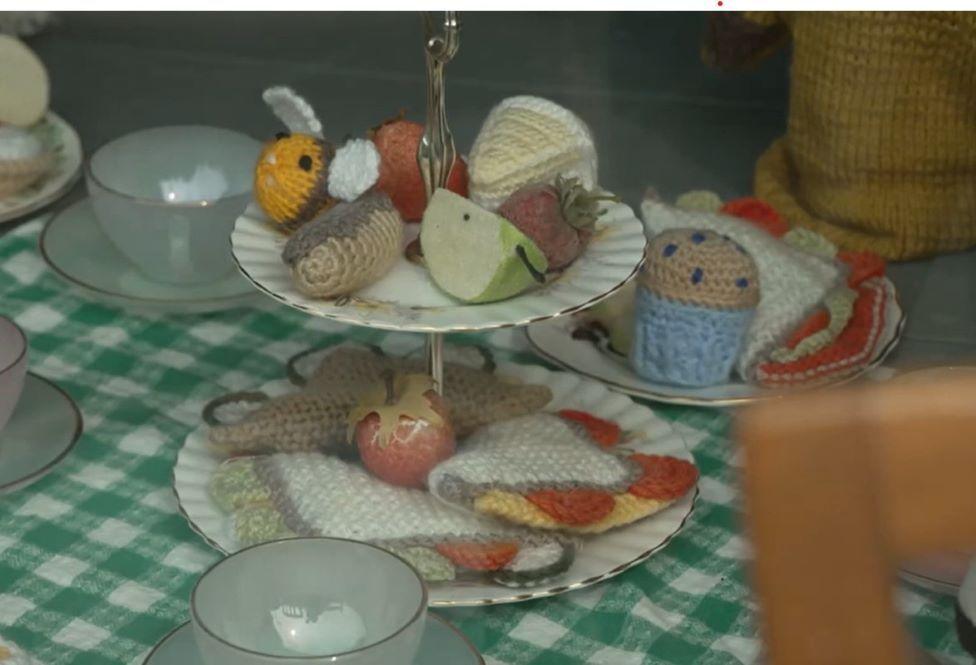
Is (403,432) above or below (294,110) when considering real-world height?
below

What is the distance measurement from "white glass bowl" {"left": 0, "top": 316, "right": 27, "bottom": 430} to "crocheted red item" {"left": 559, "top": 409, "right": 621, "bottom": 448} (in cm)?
26

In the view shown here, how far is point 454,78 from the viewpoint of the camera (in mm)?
1386

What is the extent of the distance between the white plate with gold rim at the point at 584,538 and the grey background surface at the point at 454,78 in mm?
328

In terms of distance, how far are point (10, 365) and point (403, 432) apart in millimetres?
191

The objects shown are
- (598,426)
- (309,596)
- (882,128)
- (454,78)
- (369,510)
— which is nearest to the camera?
(309,596)

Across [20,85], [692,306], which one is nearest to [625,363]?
[692,306]

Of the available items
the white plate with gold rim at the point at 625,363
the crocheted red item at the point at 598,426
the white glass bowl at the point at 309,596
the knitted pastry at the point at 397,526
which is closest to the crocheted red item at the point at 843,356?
the white plate with gold rim at the point at 625,363

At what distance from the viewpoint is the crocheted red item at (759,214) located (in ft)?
3.22

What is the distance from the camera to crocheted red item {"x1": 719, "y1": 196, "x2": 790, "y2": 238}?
3.22 ft

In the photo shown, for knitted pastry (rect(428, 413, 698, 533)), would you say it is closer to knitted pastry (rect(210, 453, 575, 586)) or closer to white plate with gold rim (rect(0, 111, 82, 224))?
knitted pastry (rect(210, 453, 575, 586))

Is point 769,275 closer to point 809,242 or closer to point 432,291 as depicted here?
point 809,242

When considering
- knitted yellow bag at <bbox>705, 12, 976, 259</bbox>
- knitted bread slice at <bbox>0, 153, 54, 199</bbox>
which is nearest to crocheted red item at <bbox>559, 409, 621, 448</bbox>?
knitted yellow bag at <bbox>705, 12, 976, 259</bbox>
